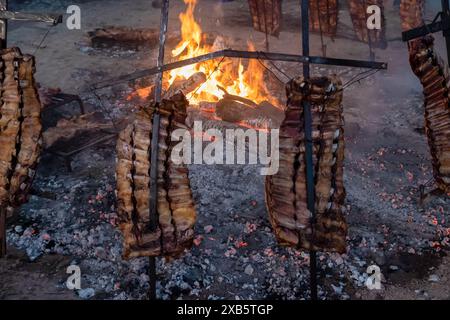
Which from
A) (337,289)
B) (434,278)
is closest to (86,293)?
(337,289)

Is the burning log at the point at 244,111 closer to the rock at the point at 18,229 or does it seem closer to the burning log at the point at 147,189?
the rock at the point at 18,229

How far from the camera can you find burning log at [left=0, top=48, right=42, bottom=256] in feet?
16.8

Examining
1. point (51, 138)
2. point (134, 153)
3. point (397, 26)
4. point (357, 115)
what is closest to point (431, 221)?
point (357, 115)

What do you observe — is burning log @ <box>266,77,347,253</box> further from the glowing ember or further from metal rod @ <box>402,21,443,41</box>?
the glowing ember

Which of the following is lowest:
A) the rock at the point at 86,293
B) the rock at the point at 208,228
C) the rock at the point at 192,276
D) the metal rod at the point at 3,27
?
the rock at the point at 86,293

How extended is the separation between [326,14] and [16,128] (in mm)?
11242

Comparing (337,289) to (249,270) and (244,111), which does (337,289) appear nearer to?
(249,270)

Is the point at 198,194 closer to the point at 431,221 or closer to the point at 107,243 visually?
the point at 107,243

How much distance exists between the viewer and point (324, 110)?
4.43m

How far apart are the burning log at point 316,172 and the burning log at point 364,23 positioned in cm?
1032

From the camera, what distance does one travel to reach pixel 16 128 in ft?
16.9

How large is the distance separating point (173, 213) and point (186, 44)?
991 centimetres

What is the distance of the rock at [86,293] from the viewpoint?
568cm

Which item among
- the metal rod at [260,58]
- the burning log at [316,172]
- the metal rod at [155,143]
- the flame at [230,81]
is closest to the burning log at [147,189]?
the metal rod at [155,143]
